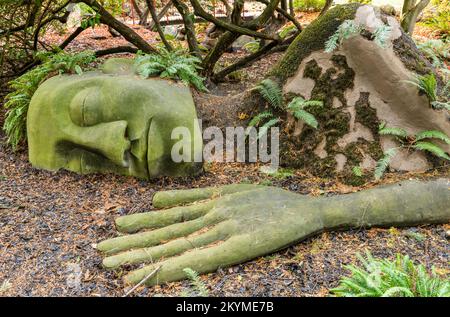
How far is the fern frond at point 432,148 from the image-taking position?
4.40 metres

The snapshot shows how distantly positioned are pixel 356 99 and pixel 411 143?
791mm

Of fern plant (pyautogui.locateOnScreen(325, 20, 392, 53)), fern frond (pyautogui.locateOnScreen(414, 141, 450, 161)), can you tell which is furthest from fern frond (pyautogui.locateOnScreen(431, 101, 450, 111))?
fern plant (pyautogui.locateOnScreen(325, 20, 392, 53))

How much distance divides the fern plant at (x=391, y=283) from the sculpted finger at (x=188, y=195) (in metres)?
1.59

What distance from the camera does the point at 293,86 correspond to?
17.5ft

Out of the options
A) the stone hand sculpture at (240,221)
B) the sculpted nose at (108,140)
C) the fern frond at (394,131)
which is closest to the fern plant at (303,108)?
the fern frond at (394,131)

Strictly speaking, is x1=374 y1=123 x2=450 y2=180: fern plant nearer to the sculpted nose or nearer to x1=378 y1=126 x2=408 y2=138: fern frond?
x1=378 y1=126 x2=408 y2=138: fern frond

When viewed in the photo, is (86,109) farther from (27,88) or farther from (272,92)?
(272,92)

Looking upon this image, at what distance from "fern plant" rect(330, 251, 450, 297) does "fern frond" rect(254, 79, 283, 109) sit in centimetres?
252

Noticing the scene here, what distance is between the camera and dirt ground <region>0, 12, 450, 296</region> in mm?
3465

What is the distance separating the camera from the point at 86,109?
16.8ft

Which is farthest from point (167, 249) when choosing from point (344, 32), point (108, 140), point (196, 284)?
point (344, 32)
